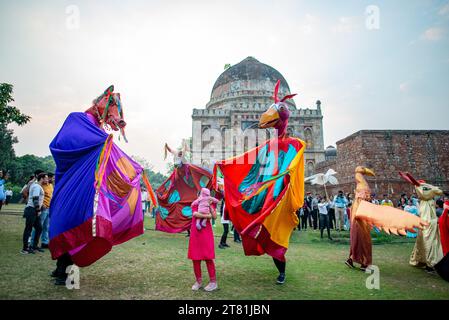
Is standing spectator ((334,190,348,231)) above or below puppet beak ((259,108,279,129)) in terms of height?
below

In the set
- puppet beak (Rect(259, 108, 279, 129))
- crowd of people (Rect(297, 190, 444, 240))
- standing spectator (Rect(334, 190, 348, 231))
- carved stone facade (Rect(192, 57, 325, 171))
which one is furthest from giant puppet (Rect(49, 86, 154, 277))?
carved stone facade (Rect(192, 57, 325, 171))

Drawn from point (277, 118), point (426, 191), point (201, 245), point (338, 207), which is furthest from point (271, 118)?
point (338, 207)

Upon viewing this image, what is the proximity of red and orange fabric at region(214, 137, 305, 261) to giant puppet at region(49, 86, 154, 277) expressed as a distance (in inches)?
64.4

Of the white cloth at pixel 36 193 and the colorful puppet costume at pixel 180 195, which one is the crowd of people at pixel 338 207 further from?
the white cloth at pixel 36 193

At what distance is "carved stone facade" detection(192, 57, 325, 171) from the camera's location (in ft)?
115

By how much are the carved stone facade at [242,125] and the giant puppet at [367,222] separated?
2677 centimetres

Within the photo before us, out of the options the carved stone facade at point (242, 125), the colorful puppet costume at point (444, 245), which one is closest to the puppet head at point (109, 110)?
the colorful puppet costume at point (444, 245)

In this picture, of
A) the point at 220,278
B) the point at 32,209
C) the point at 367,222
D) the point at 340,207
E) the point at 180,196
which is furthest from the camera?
the point at 340,207

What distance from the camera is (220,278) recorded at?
180 inches

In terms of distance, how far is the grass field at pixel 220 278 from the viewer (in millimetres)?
3672

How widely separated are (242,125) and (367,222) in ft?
101

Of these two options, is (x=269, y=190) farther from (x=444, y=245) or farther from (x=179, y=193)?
(x=179, y=193)

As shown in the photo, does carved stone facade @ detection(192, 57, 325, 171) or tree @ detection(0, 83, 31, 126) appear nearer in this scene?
tree @ detection(0, 83, 31, 126)

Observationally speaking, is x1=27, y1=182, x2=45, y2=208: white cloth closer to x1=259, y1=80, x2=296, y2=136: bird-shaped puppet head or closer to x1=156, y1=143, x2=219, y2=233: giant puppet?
x1=156, y1=143, x2=219, y2=233: giant puppet
